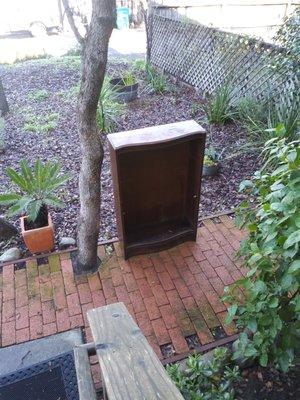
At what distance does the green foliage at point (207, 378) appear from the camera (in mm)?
1615


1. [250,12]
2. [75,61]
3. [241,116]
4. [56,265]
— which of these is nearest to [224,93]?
[241,116]

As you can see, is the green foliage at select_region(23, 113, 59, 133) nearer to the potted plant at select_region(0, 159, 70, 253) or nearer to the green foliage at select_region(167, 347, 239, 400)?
the potted plant at select_region(0, 159, 70, 253)

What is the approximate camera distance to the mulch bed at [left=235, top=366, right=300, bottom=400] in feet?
5.65

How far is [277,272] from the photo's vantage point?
1.43m

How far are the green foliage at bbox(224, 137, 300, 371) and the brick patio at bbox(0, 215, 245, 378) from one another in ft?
2.23

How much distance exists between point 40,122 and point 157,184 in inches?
123

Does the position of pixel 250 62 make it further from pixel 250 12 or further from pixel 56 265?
pixel 250 12

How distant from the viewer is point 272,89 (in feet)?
14.6

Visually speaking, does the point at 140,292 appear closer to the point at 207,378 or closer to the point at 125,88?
the point at 207,378

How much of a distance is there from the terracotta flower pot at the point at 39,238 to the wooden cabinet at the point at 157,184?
57 centimetres

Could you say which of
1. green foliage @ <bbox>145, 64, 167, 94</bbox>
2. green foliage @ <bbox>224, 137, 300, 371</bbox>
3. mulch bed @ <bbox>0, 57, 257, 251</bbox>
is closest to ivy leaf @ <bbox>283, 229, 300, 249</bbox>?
green foliage @ <bbox>224, 137, 300, 371</bbox>

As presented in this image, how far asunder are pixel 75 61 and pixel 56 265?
6.56m

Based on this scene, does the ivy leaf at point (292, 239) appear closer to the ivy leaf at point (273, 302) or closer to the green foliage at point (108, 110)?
the ivy leaf at point (273, 302)

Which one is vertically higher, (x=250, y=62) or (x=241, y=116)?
(x=250, y=62)
